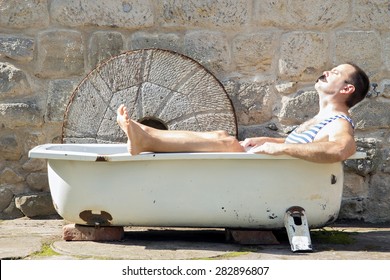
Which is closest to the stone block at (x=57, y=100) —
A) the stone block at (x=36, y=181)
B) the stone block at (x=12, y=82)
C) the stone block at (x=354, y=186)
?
the stone block at (x=12, y=82)

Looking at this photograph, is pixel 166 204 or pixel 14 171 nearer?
pixel 166 204

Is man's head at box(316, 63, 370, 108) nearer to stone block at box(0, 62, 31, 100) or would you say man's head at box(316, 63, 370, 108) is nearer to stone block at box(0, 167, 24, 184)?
stone block at box(0, 62, 31, 100)

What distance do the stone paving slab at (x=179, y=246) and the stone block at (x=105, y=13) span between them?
120 centimetres

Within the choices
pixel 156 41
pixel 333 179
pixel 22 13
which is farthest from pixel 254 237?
pixel 22 13

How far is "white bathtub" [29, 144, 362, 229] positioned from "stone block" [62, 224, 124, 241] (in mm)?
67

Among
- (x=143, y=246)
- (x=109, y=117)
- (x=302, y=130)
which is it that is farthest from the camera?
(x=109, y=117)

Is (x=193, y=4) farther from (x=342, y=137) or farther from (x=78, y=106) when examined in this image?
(x=342, y=137)

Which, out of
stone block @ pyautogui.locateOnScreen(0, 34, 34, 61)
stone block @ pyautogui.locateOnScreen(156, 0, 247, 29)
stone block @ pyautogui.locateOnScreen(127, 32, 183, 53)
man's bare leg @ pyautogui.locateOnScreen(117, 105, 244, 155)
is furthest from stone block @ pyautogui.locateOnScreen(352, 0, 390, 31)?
stone block @ pyautogui.locateOnScreen(0, 34, 34, 61)

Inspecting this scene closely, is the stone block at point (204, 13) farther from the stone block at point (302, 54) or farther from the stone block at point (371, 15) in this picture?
the stone block at point (371, 15)

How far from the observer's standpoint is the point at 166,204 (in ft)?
10.6

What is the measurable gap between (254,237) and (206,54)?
4.16 feet

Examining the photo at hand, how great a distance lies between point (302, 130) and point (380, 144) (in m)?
0.77

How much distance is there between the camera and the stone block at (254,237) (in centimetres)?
327

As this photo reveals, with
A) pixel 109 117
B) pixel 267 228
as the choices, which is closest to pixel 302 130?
pixel 267 228
